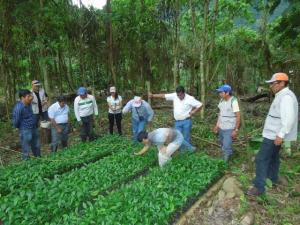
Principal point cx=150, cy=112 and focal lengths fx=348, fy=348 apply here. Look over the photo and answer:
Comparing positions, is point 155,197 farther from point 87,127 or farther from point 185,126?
point 87,127

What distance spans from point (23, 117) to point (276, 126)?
19.5ft

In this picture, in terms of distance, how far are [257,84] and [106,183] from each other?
1787cm

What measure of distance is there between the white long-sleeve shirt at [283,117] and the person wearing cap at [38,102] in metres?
6.81

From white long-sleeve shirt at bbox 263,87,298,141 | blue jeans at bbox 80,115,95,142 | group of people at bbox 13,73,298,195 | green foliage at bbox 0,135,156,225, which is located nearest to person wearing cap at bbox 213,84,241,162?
group of people at bbox 13,73,298,195

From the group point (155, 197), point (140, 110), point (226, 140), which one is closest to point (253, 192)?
point (155, 197)

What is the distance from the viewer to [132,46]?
18.5 metres

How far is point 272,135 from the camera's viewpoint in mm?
6074

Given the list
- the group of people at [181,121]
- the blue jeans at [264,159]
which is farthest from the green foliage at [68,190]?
the blue jeans at [264,159]

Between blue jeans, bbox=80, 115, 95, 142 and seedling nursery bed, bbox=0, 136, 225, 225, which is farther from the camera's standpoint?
blue jeans, bbox=80, 115, 95, 142

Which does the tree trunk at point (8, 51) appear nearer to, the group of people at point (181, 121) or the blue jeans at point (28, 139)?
the group of people at point (181, 121)

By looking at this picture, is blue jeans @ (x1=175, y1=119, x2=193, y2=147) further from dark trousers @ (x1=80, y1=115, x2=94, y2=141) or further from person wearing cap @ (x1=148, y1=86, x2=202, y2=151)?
dark trousers @ (x1=80, y1=115, x2=94, y2=141)

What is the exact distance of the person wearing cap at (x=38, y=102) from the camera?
10.2m

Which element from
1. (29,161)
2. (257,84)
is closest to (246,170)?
(29,161)

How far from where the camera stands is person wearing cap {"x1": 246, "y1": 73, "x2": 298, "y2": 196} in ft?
18.9
